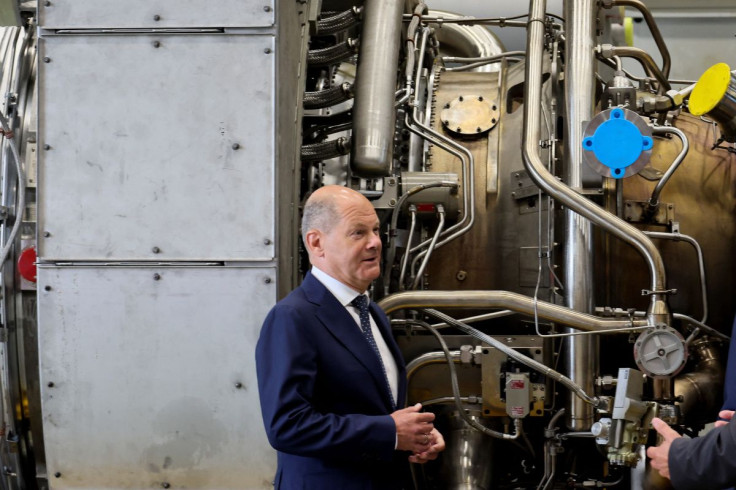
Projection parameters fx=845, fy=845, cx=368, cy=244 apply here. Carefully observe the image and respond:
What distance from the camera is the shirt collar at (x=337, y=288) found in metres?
1.80

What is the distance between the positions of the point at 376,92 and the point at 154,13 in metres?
0.70

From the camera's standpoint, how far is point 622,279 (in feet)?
9.29

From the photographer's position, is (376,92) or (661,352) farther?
(376,92)

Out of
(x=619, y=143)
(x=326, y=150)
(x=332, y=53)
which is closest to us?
(x=619, y=143)

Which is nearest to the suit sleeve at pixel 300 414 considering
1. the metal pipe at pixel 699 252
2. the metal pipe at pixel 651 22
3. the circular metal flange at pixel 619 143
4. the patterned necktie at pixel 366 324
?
the patterned necktie at pixel 366 324

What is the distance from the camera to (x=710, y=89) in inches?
101

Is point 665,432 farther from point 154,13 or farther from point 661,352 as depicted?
point 154,13

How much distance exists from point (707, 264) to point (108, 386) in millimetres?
2020

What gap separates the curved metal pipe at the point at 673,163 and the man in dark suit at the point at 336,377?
1.17 m

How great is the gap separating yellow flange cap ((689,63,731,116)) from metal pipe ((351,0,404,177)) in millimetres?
938

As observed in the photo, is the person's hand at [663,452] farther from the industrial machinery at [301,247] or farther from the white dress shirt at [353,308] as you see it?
the white dress shirt at [353,308]

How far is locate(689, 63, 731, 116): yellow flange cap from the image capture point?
2520mm

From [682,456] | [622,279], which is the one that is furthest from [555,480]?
[682,456]

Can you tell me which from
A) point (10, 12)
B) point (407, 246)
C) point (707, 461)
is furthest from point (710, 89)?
point (10, 12)
